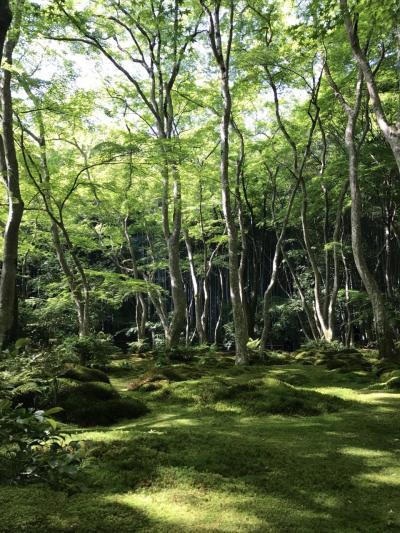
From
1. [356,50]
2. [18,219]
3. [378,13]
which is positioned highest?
[356,50]

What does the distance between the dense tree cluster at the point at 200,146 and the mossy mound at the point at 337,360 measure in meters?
0.80

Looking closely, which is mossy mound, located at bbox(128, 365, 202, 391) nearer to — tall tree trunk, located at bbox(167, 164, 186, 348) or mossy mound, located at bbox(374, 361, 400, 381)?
tall tree trunk, located at bbox(167, 164, 186, 348)

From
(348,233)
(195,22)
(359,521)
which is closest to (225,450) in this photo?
(359,521)

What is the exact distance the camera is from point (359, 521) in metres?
2.85

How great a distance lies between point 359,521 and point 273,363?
35.0 ft

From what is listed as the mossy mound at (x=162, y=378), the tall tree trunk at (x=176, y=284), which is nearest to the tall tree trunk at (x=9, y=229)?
the mossy mound at (x=162, y=378)

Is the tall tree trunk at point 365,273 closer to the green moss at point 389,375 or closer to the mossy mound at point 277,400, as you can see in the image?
the green moss at point 389,375

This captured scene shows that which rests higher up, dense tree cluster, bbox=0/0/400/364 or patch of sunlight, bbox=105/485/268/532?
dense tree cluster, bbox=0/0/400/364

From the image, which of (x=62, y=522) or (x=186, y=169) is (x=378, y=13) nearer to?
(x=62, y=522)

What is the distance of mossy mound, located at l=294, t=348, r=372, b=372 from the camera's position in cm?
1028

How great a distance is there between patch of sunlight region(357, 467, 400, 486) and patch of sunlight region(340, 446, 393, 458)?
37 centimetres

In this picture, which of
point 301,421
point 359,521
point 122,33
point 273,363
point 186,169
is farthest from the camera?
point 186,169

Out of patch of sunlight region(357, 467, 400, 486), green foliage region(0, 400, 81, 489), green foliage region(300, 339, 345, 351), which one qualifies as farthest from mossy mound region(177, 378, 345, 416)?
green foliage region(300, 339, 345, 351)

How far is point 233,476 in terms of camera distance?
3541 millimetres
